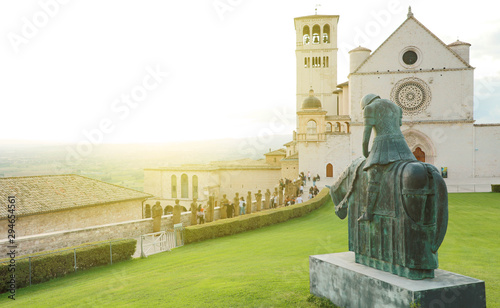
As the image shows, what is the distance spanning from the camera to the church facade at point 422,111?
36.1 meters

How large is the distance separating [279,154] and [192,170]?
12459mm

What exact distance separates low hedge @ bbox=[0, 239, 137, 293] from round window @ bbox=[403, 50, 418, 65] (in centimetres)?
3314

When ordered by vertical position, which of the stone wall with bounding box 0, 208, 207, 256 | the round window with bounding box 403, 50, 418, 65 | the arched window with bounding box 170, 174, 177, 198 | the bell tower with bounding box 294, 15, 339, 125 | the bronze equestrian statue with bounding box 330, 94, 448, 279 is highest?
the bell tower with bounding box 294, 15, 339, 125

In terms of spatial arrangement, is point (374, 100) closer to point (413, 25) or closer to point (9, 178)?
point (9, 178)

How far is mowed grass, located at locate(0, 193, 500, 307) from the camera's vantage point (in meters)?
6.97

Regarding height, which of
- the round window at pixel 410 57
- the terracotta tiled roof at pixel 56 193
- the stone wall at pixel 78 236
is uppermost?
the round window at pixel 410 57

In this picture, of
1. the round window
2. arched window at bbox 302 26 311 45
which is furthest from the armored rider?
arched window at bbox 302 26 311 45

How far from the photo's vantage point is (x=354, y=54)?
38.8m

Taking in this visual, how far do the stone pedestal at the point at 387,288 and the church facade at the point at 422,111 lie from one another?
1261 inches

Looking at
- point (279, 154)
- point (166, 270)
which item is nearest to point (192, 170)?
point (279, 154)

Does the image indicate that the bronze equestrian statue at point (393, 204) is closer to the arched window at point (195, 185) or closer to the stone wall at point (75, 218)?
the stone wall at point (75, 218)

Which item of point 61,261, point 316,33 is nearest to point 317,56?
point 316,33

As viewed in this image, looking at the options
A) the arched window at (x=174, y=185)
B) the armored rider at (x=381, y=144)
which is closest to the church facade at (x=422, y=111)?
the arched window at (x=174, y=185)

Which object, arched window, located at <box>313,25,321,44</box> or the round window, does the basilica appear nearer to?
the round window
